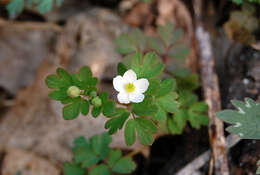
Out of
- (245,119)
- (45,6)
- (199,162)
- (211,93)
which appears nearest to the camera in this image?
(245,119)

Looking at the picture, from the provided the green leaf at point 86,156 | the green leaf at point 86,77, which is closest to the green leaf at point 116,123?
the green leaf at point 86,77

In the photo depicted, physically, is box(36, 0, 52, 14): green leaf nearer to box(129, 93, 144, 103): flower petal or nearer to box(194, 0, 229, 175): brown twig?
box(129, 93, 144, 103): flower petal

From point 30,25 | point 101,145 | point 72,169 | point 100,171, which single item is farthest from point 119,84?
point 30,25

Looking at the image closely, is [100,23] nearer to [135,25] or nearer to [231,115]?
[135,25]

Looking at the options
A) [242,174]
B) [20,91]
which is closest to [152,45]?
[242,174]

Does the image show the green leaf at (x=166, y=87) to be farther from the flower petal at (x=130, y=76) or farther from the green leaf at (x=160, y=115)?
the flower petal at (x=130, y=76)

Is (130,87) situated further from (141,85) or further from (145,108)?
(145,108)
